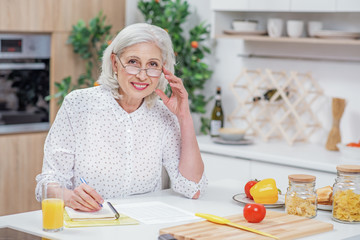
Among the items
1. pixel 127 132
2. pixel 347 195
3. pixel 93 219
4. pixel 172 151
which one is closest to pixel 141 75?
pixel 127 132

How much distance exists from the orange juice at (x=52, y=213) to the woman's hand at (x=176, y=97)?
0.84 m

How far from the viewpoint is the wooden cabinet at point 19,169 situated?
13.3ft

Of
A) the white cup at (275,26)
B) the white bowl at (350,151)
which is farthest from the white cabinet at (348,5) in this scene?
the white bowl at (350,151)

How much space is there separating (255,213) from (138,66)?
33.0 inches

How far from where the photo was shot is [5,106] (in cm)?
412

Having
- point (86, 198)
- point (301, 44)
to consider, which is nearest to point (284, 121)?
point (301, 44)

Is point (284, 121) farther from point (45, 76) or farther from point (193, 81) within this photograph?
point (45, 76)

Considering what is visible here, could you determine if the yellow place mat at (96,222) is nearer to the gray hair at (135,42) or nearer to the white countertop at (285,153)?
the gray hair at (135,42)

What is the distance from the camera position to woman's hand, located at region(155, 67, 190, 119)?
8.42 ft

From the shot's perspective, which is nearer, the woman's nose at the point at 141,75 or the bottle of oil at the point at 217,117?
the woman's nose at the point at 141,75

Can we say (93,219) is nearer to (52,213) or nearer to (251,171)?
(52,213)

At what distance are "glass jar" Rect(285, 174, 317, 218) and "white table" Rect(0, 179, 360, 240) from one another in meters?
0.06

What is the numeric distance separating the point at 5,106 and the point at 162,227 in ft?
7.96

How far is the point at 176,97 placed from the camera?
2633 mm
